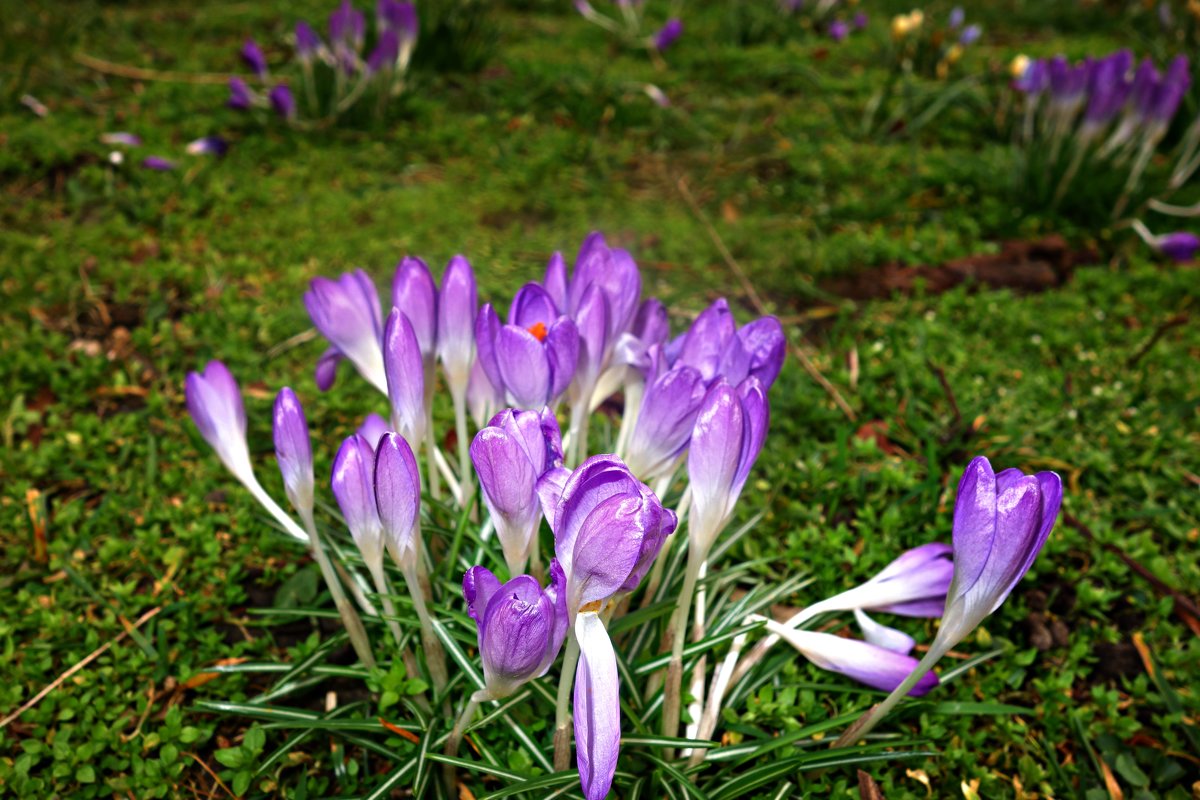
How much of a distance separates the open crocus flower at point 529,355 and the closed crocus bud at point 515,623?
368 mm

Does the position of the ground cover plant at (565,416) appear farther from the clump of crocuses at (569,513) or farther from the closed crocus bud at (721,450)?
the closed crocus bud at (721,450)

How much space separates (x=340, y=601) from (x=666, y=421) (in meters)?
0.63

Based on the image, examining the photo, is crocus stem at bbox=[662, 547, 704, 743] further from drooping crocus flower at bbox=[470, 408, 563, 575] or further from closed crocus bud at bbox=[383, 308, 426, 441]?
closed crocus bud at bbox=[383, 308, 426, 441]

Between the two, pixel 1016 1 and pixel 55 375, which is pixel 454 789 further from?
pixel 1016 1

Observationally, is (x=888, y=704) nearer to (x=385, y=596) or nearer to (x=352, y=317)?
(x=385, y=596)

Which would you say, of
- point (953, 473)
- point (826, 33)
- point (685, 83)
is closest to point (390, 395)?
point (953, 473)

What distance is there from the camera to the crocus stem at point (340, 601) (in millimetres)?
1409

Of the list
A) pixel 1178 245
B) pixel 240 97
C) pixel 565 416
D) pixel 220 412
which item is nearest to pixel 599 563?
pixel 220 412

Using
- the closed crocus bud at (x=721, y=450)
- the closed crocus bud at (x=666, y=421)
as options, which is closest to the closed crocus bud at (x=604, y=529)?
the closed crocus bud at (x=721, y=450)

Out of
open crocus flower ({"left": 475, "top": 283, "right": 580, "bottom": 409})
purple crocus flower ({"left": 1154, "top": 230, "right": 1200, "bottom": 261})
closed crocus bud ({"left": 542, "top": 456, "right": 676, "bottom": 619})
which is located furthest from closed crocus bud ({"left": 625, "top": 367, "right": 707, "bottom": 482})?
purple crocus flower ({"left": 1154, "top": 230, "right": 1200, "bottom": 261})

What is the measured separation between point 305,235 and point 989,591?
9.56 ft

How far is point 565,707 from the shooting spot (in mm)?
1160

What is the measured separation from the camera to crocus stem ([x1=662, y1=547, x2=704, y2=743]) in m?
1.26

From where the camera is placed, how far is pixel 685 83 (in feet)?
16.9
